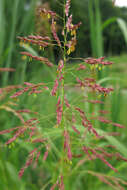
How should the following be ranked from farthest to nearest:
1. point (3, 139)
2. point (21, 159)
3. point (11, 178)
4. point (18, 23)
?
point (18, 23), point (21, 159), point (3, 139), point (11, 178)

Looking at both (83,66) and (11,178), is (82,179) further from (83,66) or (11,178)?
(83,66)

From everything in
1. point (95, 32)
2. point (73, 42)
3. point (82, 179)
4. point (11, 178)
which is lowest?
point (82, 179)

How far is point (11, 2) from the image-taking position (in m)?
2.03

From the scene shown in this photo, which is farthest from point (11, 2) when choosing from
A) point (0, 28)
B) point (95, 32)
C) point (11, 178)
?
point (11, 178)

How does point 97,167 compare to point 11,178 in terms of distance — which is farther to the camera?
point 97,167

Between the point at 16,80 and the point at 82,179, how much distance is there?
811mm

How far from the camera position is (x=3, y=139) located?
1.43 metres

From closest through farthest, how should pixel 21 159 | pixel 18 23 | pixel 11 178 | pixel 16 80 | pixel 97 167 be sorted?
pixel 11 178 < pixel 97 167 < pixel 21 159 < pixel 16 80 < pixel 18 23

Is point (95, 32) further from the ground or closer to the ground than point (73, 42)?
further from the ground

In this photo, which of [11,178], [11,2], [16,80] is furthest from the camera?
[11,2]

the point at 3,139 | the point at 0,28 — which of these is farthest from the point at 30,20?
the point at 3,139

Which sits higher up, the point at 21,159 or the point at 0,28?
the point at 0,28

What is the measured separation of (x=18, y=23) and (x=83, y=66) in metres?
1.74

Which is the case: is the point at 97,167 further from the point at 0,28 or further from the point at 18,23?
the point at 18,23
